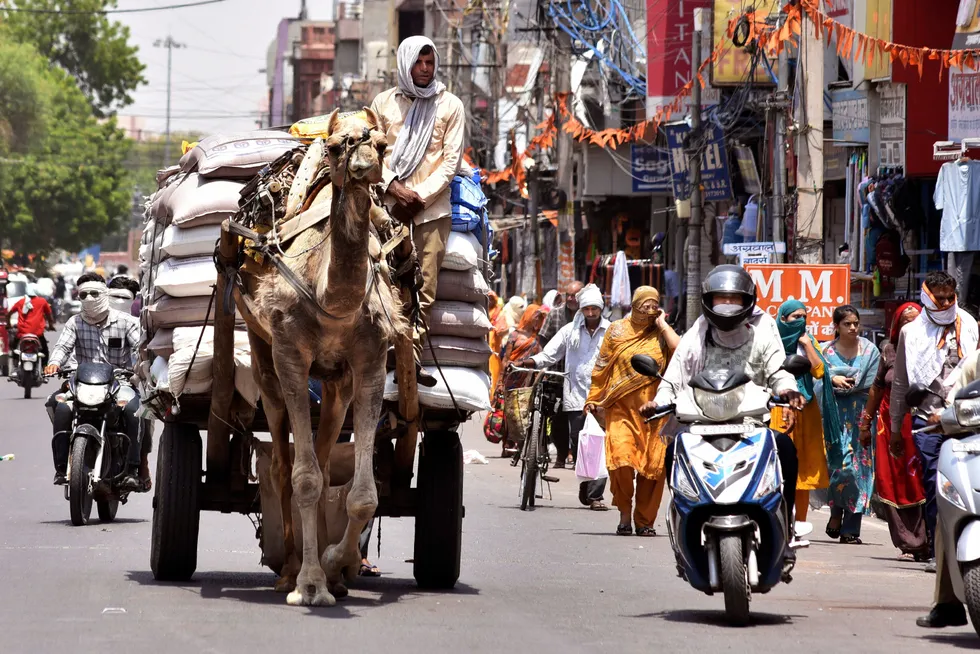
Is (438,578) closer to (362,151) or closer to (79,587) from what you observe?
(79,587)

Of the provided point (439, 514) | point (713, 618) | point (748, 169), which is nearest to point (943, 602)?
point (713, 618)

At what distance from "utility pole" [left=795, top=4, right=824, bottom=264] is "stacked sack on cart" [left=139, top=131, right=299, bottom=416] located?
865cm

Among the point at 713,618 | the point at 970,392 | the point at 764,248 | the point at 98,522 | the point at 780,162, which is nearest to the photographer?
the point at 970,392

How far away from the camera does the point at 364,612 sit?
8633mm

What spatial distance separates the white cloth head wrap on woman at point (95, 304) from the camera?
13.7m

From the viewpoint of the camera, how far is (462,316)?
9.59 metres

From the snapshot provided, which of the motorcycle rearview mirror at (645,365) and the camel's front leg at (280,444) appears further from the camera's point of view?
the camel's front leg at (280,444)

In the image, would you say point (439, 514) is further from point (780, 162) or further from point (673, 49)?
point (673, 49)

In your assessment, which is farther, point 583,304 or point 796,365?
point 583,304

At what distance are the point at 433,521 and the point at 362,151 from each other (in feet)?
7.71

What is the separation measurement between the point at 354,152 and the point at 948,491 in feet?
10.3

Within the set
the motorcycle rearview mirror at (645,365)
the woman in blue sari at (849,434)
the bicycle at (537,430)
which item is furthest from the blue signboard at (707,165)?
the motorcycle rearview mirror at (645,365)

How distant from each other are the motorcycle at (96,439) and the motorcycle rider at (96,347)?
8cm

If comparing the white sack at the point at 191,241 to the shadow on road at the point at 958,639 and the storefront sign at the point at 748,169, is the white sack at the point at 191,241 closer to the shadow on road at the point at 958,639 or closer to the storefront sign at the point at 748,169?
the shadow on road at the point at 958,639
